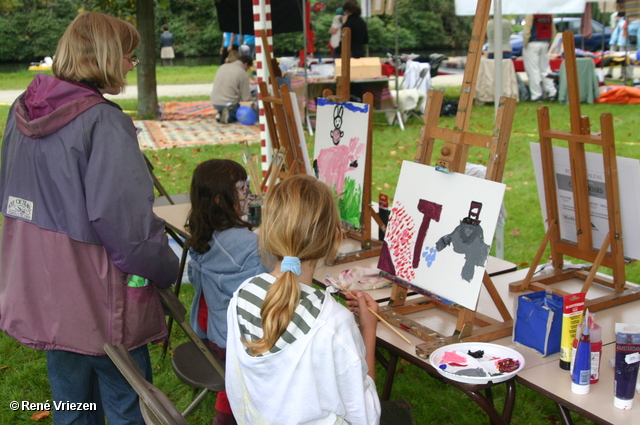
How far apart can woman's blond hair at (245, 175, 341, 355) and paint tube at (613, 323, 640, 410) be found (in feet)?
2.49

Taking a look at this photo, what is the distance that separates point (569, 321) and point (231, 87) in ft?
26.3

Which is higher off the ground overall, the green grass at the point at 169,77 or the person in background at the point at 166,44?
the person in background at the point at 166,44

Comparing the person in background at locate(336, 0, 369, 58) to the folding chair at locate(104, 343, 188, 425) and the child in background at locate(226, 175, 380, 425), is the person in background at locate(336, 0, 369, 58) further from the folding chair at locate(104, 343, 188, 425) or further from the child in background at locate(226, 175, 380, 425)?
the folding chair at locate(104, 343, 188, 425)

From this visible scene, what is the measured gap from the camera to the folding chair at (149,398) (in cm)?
132

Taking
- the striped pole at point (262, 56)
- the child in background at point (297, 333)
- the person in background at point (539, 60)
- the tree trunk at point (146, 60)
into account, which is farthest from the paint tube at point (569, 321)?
the person in background at point (539, 60)

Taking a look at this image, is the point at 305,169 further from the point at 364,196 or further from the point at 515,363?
the point at 515,363

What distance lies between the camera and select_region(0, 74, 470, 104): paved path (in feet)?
42.3

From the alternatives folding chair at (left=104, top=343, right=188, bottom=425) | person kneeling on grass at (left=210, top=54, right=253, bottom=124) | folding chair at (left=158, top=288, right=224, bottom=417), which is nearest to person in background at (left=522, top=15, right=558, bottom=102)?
person kneeling on grass at (left=210, top=54, right=253, bottom=124)

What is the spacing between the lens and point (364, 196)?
3033 mm

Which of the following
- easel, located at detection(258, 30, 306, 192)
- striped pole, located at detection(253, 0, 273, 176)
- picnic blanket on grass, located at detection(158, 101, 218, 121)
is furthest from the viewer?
picnic blanket on grass, located at detection(158, 101, 218, 121)

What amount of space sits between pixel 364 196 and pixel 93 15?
62.4 inches

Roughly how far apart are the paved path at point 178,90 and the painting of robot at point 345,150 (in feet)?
33.2

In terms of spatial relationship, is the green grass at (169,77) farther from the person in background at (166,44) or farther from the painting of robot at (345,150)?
the painting of robot at (345,150)

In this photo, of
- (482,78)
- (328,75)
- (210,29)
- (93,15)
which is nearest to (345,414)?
(93,15)
